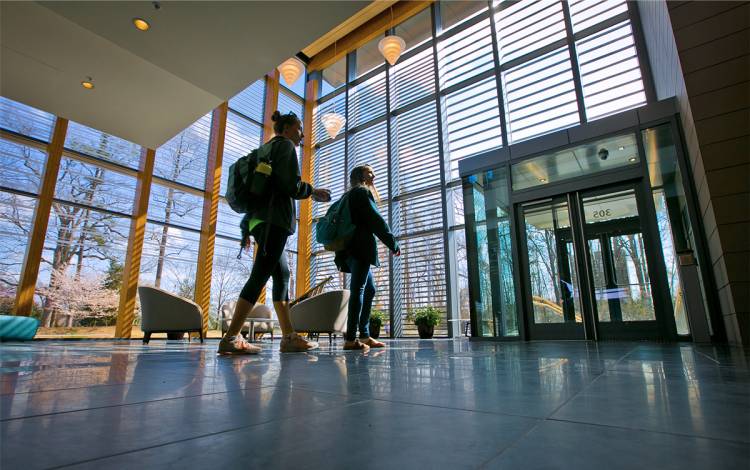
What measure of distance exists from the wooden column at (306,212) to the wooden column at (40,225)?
4.85 meters

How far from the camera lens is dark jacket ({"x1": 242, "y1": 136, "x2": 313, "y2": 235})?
2166mm

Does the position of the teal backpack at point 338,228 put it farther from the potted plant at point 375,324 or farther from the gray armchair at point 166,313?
the potted plant at point 375,324

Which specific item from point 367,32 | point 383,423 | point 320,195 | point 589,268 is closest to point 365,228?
point 320,195

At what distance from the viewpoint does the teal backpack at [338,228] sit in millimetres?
2658

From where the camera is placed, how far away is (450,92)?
8242 millimetres

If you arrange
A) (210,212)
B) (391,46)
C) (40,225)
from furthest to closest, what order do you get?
(210,212) < (391,46) < (40,225)

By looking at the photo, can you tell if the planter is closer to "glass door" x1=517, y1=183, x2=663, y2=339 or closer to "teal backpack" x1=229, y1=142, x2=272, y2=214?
"glass door" x1=517, y1=183, x2=663, y2=339

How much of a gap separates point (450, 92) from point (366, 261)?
663cm

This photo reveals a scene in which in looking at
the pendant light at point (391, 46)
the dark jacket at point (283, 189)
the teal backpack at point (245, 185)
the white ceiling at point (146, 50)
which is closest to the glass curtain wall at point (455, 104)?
the pendant light at point (391, 46)

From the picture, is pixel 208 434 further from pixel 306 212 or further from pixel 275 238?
pixel 306 212

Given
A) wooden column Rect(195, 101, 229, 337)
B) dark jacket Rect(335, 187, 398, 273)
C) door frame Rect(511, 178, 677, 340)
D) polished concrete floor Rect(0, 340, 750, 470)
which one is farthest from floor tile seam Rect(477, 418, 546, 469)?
wooden column Rect(195, 101, 229, 337)

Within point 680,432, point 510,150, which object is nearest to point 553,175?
point 510,150

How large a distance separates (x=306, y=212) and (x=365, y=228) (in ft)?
25.7

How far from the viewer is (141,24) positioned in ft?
12.2
